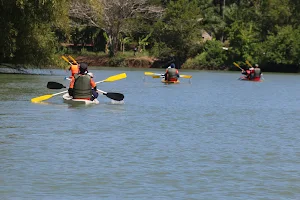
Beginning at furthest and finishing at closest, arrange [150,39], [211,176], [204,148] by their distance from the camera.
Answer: [150,39], [204,148], [211,176]

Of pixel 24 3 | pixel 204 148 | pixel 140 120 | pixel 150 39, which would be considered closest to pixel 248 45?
pixel 150 39

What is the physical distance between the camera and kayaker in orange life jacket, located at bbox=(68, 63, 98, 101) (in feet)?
78.7

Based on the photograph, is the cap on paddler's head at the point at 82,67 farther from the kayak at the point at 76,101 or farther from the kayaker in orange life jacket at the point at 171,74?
the kayaker in orange life jacket at the point at 171,74

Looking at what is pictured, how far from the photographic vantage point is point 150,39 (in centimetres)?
8406

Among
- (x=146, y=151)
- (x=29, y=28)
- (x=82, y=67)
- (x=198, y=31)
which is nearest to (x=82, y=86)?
(x=82, y=67)

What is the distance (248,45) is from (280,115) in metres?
51.7

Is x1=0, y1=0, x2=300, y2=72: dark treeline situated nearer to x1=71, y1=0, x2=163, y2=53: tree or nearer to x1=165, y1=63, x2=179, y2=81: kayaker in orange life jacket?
x1=71, y1=0, x2=163, y2=53: tree

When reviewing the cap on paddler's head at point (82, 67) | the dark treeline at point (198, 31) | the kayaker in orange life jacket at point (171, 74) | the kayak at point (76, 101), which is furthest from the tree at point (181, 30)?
the cap on paddler's head at point (82, 67)

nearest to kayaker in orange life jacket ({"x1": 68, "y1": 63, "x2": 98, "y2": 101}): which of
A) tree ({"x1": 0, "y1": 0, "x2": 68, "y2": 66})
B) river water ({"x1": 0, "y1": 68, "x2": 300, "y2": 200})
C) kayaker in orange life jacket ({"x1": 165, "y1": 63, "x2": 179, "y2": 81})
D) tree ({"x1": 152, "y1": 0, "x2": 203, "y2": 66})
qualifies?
river water ({"x1": 0, "y1": 68, "x2": 300, "y2": 200})

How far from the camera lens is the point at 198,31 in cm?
8056

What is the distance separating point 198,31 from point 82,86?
56900mm

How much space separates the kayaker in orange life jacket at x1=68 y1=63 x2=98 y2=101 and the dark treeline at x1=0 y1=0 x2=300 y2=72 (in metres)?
47.2

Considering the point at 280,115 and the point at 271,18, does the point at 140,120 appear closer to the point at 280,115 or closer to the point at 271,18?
the point at 280,115

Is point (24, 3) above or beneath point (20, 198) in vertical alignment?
above
